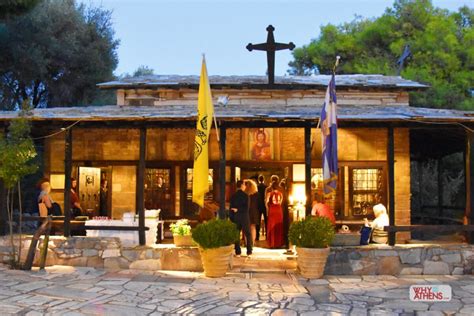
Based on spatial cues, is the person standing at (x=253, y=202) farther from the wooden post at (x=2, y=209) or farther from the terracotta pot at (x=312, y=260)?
the wooden post at (x=2, y=209)

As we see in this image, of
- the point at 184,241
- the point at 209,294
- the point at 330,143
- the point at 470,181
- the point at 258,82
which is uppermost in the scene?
the point at 258,82

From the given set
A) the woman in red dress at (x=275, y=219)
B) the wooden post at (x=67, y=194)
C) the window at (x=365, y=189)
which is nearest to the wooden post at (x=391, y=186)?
the woman in red dress at (x=275, y=219)

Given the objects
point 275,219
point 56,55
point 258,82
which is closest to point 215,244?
point 275,219

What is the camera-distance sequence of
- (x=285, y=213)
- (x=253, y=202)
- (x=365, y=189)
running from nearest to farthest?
(x=253, y=202) → (x=285, y=213) → (x=365, y=189)

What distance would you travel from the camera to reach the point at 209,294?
7848 mm

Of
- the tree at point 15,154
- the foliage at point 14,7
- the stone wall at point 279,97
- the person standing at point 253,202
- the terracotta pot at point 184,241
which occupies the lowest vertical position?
the terracotta pot at point 184,241

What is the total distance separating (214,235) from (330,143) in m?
2.74

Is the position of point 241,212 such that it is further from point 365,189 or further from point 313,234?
point 365,189

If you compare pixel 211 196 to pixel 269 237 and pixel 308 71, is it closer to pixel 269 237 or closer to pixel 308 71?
pixel 269 237

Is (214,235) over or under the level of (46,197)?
under

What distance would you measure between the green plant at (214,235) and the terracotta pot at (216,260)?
10cm

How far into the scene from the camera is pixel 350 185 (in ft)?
42.8

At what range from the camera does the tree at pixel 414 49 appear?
2275cm

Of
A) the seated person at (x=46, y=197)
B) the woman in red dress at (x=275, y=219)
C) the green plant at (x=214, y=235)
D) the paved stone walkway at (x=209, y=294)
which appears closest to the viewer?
the paved stone walkway at (x=209, y=294)
